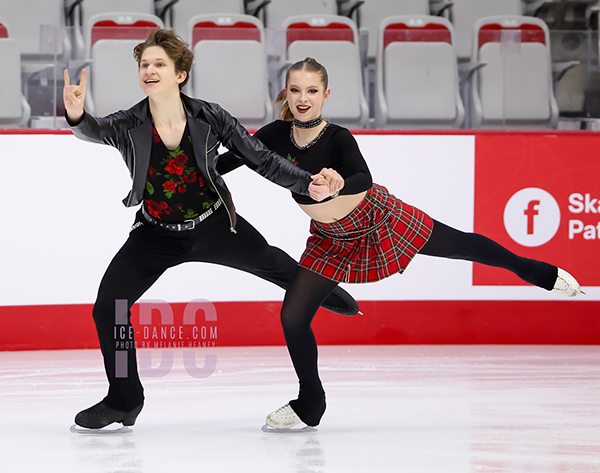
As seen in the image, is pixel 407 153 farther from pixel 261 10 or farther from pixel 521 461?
pixel 521 461

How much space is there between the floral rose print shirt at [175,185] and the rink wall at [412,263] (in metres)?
1.79

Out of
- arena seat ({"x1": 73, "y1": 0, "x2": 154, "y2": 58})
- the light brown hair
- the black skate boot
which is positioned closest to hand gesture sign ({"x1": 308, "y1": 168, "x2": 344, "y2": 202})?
the light brown hair

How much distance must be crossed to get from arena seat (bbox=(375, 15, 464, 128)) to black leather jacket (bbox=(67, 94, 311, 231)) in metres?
2.27

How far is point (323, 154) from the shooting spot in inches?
106

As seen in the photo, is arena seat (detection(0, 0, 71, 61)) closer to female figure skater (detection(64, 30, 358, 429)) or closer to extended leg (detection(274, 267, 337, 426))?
female figure skater (detection(64, 30, 358, 429))

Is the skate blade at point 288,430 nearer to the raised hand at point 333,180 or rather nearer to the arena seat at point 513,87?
the raised hand at point 333,180

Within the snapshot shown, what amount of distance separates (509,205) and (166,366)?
88.4 inches

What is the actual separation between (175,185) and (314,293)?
616 mm

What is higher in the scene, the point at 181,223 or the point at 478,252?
the point at 181,223

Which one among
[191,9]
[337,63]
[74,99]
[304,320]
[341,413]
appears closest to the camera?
[74,99]

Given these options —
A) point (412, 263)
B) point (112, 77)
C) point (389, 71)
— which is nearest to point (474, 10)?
point (389, 71)

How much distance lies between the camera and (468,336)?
4703 millimetres

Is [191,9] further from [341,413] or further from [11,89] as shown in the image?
[341,413]

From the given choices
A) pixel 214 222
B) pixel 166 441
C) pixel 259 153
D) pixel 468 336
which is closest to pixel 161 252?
pixel 214 222
